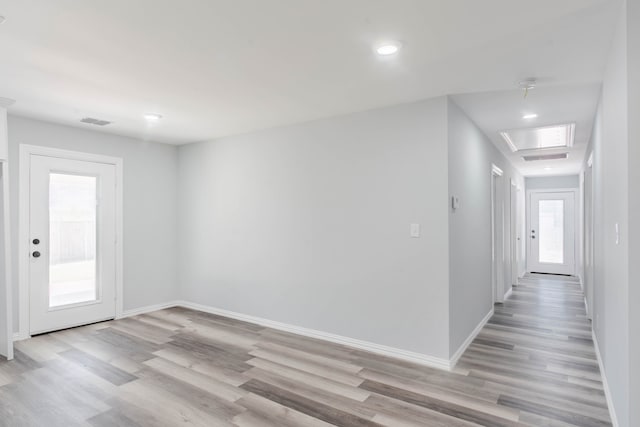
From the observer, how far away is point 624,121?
1.94 m

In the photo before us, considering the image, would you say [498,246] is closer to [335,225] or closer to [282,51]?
[335,225]

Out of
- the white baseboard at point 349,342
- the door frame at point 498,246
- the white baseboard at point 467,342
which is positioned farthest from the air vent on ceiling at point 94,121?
the door frame at point 498,246

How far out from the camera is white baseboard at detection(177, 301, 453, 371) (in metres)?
3.44

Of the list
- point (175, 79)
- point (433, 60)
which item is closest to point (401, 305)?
point (433, 60)

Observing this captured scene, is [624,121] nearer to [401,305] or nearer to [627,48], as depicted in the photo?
[627,48]

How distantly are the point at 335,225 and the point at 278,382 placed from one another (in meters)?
1.70

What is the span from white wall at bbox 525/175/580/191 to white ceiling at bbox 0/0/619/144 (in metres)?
7.21

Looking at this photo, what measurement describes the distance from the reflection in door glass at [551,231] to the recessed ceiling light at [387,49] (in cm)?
859

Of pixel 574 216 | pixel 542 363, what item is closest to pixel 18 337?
pixel 542 363

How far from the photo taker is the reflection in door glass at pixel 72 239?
452cm

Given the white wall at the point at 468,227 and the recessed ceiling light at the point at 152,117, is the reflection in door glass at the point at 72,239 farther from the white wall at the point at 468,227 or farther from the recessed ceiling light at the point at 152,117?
the white wall at the point at 468,227

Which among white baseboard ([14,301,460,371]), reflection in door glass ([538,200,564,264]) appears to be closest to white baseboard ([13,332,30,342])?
white baseboard ([14,301,460,371])

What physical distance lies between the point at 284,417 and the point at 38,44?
2.95 meters

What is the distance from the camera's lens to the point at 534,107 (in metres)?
3.72
